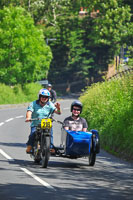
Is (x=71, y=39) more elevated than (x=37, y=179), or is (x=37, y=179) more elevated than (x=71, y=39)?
(x=71, y=39)

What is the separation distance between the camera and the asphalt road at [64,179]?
9297mm

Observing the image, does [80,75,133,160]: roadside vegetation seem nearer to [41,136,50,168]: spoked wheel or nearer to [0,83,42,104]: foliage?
[41,136,50,168]: spoked wheel

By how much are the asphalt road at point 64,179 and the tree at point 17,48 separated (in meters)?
35.8

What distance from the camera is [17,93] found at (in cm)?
5228

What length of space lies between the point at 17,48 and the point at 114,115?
3391 cm

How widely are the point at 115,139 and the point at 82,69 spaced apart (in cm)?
5443

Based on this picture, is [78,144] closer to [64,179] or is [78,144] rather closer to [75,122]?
[75,122]

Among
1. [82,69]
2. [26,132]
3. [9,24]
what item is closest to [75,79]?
[82,69]

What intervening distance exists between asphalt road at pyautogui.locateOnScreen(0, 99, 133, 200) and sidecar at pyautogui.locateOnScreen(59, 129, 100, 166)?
0.36 m

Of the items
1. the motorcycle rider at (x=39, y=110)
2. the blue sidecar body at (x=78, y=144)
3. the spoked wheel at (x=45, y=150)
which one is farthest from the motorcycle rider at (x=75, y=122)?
the spoked wheel at (x=45, y=150)

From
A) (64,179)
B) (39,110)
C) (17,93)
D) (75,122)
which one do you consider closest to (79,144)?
(75,122)

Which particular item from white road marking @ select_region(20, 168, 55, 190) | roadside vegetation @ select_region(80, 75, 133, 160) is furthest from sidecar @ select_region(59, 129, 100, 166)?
roadside vegetation @ select_region(80, 75, 133, 160)

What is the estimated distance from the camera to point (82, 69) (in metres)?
70.8

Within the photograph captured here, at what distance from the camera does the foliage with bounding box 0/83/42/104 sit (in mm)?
49353
